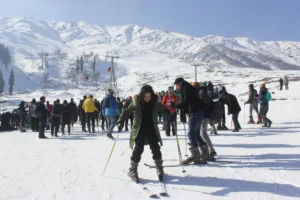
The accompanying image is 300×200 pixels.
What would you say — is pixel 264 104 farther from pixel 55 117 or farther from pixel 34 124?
pixel 34 124

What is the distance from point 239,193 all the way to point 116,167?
286 cm

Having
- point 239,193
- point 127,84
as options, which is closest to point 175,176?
point 239,193

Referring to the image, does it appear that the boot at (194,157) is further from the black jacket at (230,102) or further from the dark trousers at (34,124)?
the dark trousers at (34,124)

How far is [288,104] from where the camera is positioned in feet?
65.4

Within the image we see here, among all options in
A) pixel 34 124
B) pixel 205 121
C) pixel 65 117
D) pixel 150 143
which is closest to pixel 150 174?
pixel 150 143

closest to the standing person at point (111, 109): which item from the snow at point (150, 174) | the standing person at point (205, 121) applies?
the snow at point (150, 174)

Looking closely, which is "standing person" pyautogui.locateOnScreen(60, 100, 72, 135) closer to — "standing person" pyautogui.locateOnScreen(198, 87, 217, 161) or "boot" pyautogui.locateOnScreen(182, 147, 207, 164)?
"standing person" pyautogui.locateOnScreen(198, 87, 217, 161)

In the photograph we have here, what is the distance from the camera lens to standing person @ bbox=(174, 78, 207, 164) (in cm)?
586

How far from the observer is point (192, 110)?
5930 millimetres

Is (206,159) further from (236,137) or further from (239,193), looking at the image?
(236,137)

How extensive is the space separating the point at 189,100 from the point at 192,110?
9.0 inches

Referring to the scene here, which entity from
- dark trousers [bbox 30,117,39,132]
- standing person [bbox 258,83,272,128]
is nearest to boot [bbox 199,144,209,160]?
standing person [bbox 258,83,272,128]

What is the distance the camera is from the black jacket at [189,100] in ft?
19.2

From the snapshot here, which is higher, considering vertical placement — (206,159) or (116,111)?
(116,111)
